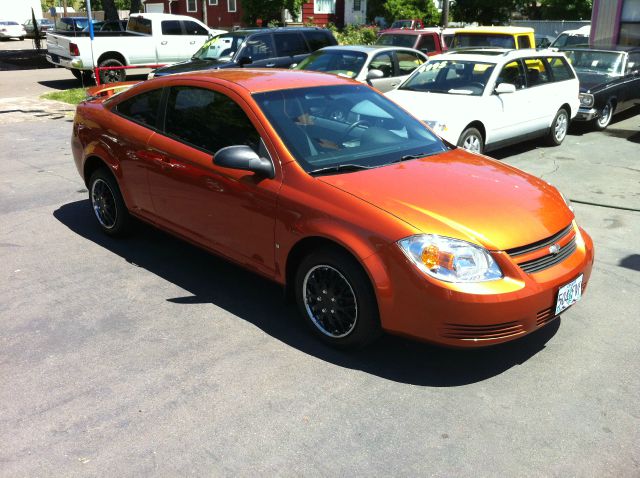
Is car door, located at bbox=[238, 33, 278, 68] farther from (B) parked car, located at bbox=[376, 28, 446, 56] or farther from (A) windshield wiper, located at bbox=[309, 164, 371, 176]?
(A) windshield wiper, located at bbox=[309, 164, 371, 176]

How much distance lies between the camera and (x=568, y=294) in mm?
3855

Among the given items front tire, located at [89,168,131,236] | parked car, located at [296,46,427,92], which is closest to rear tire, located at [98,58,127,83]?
parked car, located at [296,46,427,92]

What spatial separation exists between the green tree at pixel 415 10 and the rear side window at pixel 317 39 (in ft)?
81.3

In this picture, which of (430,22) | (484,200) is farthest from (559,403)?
(430,22)

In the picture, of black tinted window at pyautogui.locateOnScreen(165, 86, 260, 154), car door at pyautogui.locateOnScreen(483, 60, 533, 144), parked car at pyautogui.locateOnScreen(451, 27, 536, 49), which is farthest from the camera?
parked car at pyautogui.locateOnScreen(451, 27, 536, 49)

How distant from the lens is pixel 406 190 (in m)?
3.99

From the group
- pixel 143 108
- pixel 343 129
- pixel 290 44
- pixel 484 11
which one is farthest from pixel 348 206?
pixel 484 11

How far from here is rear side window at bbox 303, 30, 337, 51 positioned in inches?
589

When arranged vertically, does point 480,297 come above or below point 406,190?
below

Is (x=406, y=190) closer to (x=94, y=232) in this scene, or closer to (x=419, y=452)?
(x=419, y=452)

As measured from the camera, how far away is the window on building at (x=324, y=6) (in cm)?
4403

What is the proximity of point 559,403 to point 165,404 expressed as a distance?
2154 millimetres

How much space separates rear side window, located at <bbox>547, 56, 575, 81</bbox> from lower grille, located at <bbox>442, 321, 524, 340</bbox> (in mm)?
7911

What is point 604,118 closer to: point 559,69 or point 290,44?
point 559,69
